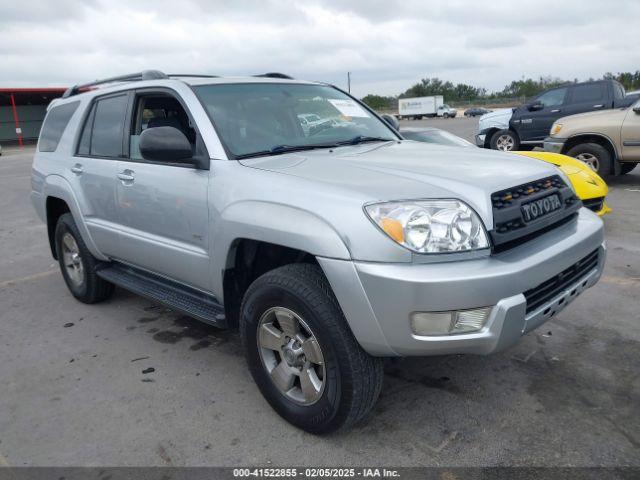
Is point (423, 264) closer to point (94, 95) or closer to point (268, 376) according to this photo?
point (268, 376)

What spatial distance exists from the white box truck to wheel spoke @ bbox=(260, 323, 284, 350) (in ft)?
199

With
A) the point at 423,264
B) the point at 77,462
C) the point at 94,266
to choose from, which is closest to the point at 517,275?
the point at 423,264

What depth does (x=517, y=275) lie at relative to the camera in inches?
89.9

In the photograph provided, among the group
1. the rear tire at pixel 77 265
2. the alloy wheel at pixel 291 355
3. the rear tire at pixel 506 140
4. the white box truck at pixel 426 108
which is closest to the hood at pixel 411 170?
the alloy wheel at pixel 291 355

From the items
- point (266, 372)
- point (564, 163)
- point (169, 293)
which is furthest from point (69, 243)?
point (564, 163)

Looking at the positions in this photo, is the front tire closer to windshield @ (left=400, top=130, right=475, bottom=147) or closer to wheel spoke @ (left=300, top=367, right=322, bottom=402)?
wheel spoke @ (left=300, top=367, right=322, bottom=402)

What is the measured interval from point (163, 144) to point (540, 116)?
10404 mm

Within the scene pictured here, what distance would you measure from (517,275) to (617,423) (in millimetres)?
1024

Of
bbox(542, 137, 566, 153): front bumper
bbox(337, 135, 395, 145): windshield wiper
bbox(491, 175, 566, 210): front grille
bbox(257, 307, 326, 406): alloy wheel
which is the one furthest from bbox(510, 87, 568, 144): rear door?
bbox(257, 307, 326, 406): alloy wheel

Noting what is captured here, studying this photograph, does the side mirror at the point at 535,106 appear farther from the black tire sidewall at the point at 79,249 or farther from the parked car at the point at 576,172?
the black tire sidewall at the point at 79,249

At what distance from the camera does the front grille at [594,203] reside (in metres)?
5.84

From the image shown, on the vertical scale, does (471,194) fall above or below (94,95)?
below

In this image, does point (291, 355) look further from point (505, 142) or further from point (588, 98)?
point (505, 142)

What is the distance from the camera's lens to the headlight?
7.43 ft
